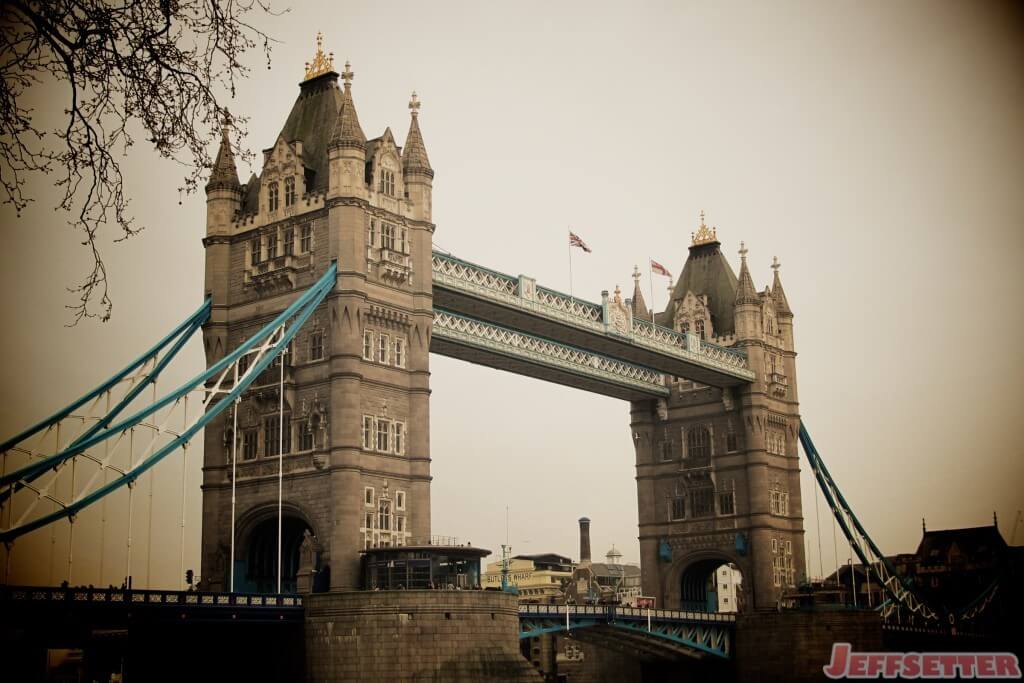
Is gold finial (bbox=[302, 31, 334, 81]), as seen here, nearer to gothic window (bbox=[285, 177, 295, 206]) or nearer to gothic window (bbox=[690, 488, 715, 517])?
gothic window (bbox=[285, 177, 295, 206])

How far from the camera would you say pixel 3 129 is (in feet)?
59.0

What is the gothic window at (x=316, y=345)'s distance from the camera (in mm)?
59938

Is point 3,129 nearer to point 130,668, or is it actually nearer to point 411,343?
point 130,668

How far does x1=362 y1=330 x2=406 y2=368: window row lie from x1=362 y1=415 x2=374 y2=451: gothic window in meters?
2.85

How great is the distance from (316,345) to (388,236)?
6256 mm

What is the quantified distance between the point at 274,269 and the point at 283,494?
10.7m

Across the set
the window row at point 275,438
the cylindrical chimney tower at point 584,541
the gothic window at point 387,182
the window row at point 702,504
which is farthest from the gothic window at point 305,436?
the cylindrical chimney tower at point 584,541

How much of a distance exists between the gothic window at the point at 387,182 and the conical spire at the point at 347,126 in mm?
1750

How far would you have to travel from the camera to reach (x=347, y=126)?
2394 inches

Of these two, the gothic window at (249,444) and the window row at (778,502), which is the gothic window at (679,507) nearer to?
the window row at (778,502)

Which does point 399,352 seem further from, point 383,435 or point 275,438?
point 275,438

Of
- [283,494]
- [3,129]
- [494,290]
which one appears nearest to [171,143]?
[3,129]

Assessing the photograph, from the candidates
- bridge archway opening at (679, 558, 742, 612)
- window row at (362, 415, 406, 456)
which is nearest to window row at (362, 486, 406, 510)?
window row at (362, 415, 406, 456)

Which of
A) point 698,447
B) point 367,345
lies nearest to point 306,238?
point 367,345
